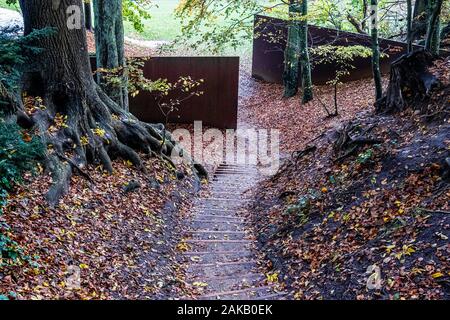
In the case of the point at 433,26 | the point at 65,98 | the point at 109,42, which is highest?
the point at 433,26

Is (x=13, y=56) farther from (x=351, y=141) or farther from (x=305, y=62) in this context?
(x=305, y=62)

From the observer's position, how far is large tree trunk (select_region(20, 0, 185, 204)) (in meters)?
7.12

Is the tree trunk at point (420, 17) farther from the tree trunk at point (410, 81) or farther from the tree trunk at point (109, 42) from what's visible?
the tree trunk at point (109, 42)

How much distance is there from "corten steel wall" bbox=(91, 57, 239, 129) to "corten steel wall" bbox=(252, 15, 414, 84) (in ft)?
9.10

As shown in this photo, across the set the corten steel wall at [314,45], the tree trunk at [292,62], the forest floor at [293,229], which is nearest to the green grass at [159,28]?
the corten steel wall at [314,45]

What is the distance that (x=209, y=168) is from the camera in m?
13.4

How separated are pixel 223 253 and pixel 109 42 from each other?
687 cm

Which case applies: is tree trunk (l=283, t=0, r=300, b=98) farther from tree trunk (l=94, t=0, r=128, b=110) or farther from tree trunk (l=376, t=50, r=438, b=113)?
tree trunk (l=376, t=50, r=438, b=113)

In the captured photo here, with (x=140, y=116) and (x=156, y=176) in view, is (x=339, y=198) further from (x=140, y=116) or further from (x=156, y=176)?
(x=140, y=116)

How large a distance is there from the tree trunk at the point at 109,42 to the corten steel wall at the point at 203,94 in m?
→ 5.00

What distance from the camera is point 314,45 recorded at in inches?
752

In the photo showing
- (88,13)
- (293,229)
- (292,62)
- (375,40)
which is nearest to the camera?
(293,229)

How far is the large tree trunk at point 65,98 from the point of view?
7121 millimetres

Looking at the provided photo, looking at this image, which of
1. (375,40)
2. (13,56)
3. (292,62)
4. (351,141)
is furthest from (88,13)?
(351,141)
